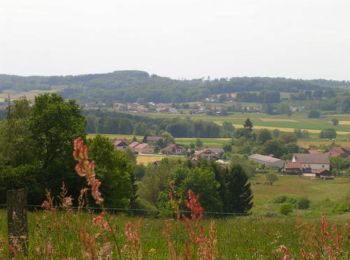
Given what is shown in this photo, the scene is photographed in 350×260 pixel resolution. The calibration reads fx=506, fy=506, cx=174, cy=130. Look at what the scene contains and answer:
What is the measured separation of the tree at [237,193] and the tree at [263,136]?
106050 millimetres

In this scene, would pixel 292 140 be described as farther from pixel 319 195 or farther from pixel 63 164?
pixel 63 164

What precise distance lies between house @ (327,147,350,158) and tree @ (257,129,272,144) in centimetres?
2361

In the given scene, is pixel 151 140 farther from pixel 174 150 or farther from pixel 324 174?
pixel 324 174

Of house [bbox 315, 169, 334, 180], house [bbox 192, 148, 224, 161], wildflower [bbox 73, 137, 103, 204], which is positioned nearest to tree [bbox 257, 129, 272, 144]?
house [bbox 192, 148, 224, 161]

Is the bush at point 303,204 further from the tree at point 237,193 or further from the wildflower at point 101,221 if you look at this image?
the wildflower at point 101,221

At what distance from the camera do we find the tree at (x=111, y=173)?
35.2 m

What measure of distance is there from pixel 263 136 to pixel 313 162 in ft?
114

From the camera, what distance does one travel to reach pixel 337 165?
440 ft

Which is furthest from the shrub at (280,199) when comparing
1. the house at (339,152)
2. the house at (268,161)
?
the house at (339,152)

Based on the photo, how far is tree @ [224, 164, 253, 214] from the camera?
6200 centimetres

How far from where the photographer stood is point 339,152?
147 metres

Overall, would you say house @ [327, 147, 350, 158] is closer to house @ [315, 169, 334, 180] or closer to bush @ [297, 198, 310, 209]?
house @ [315, 169, 334, 180]

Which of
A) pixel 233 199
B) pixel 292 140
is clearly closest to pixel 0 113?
pixel 292 140

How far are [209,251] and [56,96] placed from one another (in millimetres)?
32581
